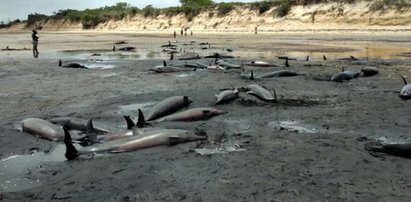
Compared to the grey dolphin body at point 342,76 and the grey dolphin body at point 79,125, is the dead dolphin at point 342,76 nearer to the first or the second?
the grey dolphin body at point 342,76

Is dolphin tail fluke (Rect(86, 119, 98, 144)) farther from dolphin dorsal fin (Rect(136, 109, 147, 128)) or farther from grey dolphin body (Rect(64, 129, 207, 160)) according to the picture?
dolphin dorsal fin (Rect(136, 109, 147, 128))

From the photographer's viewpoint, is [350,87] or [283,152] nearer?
[283,152]

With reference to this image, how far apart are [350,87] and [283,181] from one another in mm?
7397

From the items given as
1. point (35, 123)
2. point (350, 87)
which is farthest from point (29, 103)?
point (350, 87)

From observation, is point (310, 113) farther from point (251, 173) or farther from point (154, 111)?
point (251, 173)

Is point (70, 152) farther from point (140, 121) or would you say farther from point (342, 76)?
point (342, 76)

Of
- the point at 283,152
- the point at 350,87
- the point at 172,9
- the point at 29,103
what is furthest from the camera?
the point at 172,9

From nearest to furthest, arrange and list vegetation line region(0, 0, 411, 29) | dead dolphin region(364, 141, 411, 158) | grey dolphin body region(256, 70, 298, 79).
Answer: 1. dead dolphin region(364, 141, 411, 158)
2. grey dolphin body region(256, 70, 298, 79)
3. vegetation line region(0, 0, 411, 29)

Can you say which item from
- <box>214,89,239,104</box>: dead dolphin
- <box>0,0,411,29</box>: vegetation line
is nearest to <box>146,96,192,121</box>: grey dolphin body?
<box>214,89,239,104</box>: dead dolphin

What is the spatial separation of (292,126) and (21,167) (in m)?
4.39

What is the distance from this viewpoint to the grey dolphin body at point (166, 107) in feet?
26.4

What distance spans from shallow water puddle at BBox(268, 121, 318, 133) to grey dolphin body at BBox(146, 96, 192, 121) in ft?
6.58

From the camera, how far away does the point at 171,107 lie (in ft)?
27.8

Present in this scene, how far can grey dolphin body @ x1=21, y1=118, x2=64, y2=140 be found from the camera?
22.7 ft
